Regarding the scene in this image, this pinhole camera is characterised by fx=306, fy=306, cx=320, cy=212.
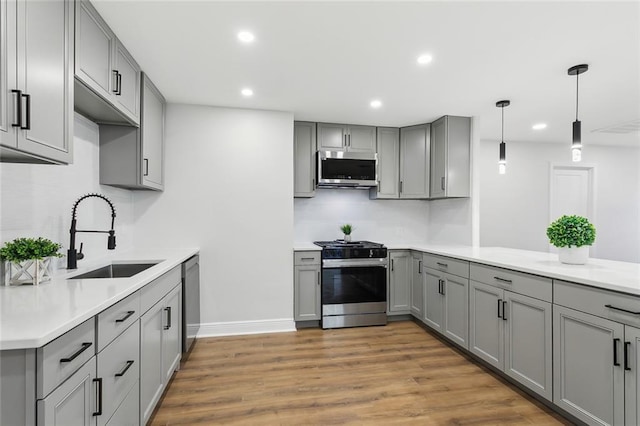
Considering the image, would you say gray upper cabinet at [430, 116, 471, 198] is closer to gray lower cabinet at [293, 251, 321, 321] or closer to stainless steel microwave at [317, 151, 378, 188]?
stainless steel microwave at [317, 151, 378, 188]

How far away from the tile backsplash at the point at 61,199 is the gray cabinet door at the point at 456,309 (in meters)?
3.13

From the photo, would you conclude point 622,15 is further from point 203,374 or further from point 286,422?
point 203,374

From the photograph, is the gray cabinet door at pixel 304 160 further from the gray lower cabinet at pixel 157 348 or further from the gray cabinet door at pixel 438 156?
the gray lower cabinet at pixel 157 348

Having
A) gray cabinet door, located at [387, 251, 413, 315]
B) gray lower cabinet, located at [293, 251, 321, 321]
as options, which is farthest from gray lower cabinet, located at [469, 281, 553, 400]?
gray lower cabinet, located at [293, 251, 321, 321]

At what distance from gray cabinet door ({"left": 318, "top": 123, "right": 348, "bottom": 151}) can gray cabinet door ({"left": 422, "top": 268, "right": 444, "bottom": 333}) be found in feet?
6.05

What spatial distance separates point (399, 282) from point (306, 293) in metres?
1.16

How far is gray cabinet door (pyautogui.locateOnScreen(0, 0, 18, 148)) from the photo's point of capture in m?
1.14

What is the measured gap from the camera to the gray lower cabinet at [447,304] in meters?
2.82

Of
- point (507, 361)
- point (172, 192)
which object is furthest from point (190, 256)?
point (507, 361)

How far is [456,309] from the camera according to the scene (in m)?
2.93

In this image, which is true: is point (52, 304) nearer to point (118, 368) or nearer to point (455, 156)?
point (118, 368)

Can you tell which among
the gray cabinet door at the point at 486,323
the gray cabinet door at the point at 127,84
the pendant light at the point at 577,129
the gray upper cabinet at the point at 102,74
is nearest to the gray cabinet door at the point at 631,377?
the gray cabinet door at the point at 486,323

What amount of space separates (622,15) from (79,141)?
3.60 metres

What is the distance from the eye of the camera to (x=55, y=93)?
1.44 m
